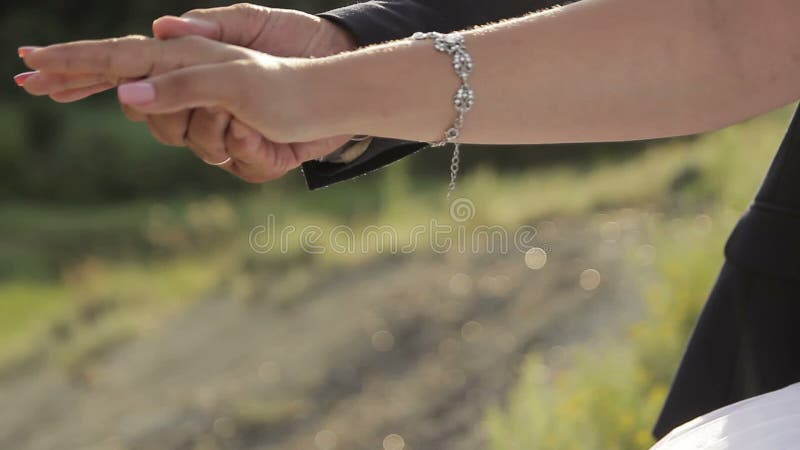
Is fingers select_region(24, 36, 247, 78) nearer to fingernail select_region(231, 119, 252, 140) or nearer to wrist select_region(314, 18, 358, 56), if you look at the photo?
fingernail select_region(231, 119, 252, 140)

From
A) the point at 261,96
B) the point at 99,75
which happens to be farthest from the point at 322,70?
the point at 99,75

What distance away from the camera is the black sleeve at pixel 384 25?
1289mm

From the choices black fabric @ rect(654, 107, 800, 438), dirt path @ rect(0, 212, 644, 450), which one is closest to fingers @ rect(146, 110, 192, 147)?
black fabric @ rect(654, 107, 800, 438)

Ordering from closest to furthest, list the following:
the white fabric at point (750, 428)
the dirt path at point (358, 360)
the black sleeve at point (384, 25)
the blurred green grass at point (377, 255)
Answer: the white fabric at point (750, 428)
the black sleeve at point (384, 25)
the blurred green grass at point (377, 255)
the dirt path at point (358, 360)

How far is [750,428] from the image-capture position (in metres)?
0.94

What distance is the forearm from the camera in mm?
1062

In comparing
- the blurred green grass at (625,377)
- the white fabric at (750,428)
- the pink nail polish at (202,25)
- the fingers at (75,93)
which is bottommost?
the blurred green grass at (625,377)

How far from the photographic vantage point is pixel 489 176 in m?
5.57

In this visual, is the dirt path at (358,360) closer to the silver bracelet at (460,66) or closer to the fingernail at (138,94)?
the silver bracelet at (460,66)

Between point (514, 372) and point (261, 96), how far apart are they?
105 inches

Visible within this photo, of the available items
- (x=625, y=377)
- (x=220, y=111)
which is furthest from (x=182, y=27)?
(x=625, y=377)

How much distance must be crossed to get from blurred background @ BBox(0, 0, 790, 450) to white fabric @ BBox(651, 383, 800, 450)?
4.54 ft

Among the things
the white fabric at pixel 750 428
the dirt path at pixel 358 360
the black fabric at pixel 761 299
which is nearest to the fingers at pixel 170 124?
the white fabric at pixel 750 428

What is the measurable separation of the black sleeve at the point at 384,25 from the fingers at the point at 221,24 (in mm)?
97
